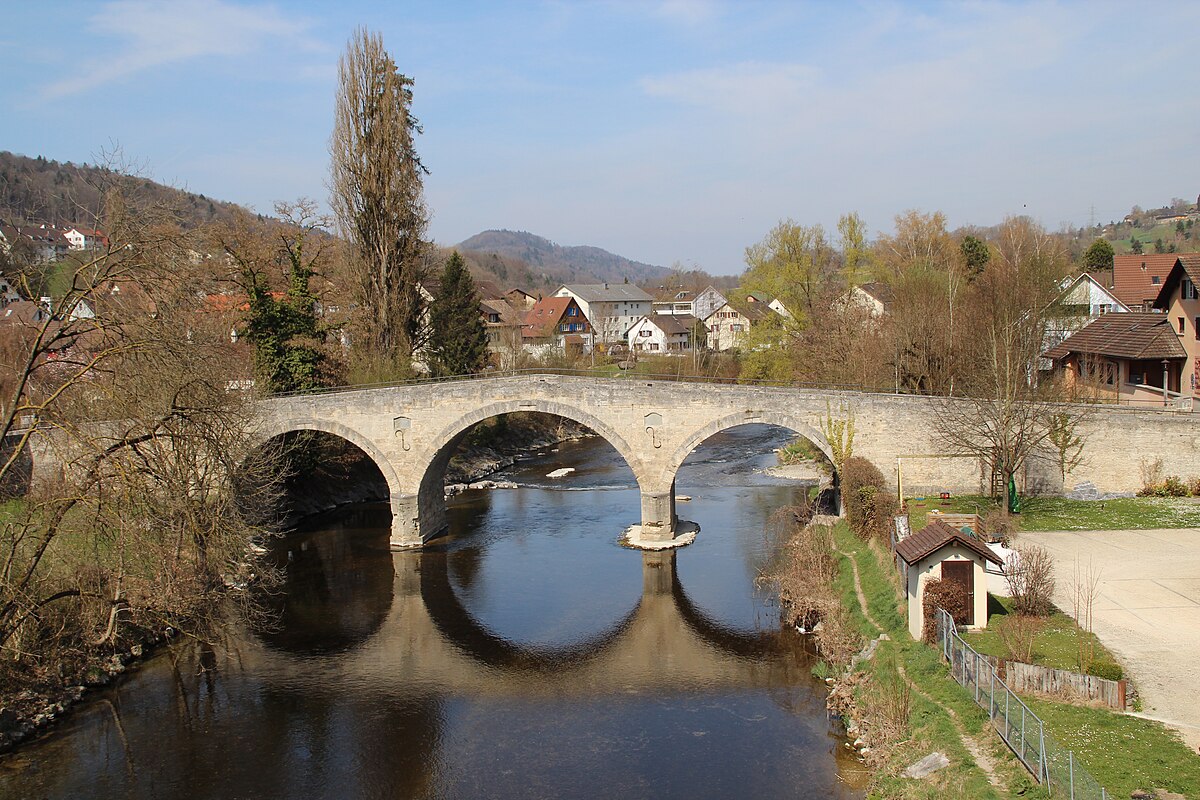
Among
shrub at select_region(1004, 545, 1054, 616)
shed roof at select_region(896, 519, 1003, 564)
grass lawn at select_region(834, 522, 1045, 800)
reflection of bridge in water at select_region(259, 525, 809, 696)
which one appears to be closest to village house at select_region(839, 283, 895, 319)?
reflection of bridge in water at select_region(259, 525, 809, 696)

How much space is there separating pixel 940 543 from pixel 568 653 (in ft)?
29.5

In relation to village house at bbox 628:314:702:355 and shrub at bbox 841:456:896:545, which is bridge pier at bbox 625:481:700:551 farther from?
village house at bbox 628:314:702:355

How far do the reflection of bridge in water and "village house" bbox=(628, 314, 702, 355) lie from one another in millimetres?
52739

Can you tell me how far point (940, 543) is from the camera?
15.7 m

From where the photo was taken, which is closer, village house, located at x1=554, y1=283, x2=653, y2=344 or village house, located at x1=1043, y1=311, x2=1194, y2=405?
village house, located at x1=1043, y1=311, x2=1194, y2=405

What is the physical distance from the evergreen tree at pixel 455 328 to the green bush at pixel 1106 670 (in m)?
31.8

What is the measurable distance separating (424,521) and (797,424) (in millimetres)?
12339

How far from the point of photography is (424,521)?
2961cm

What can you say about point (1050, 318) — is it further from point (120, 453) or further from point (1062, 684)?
point (120, 453)

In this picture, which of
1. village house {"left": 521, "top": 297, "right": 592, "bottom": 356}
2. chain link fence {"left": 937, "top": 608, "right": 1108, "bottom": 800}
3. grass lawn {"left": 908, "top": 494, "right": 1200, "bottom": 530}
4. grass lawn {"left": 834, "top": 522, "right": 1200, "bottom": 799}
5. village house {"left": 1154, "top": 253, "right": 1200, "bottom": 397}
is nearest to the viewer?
chain link fence {"left": 937, "top": 608, "right": 1108, "bottom": 800}

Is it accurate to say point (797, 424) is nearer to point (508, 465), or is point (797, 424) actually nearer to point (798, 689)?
point (798, 689)

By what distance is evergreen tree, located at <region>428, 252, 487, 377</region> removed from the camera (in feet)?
139

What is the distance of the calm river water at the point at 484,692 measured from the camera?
15.1 m

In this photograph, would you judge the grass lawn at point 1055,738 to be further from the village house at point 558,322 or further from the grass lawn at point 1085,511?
the village house at point 558,322
